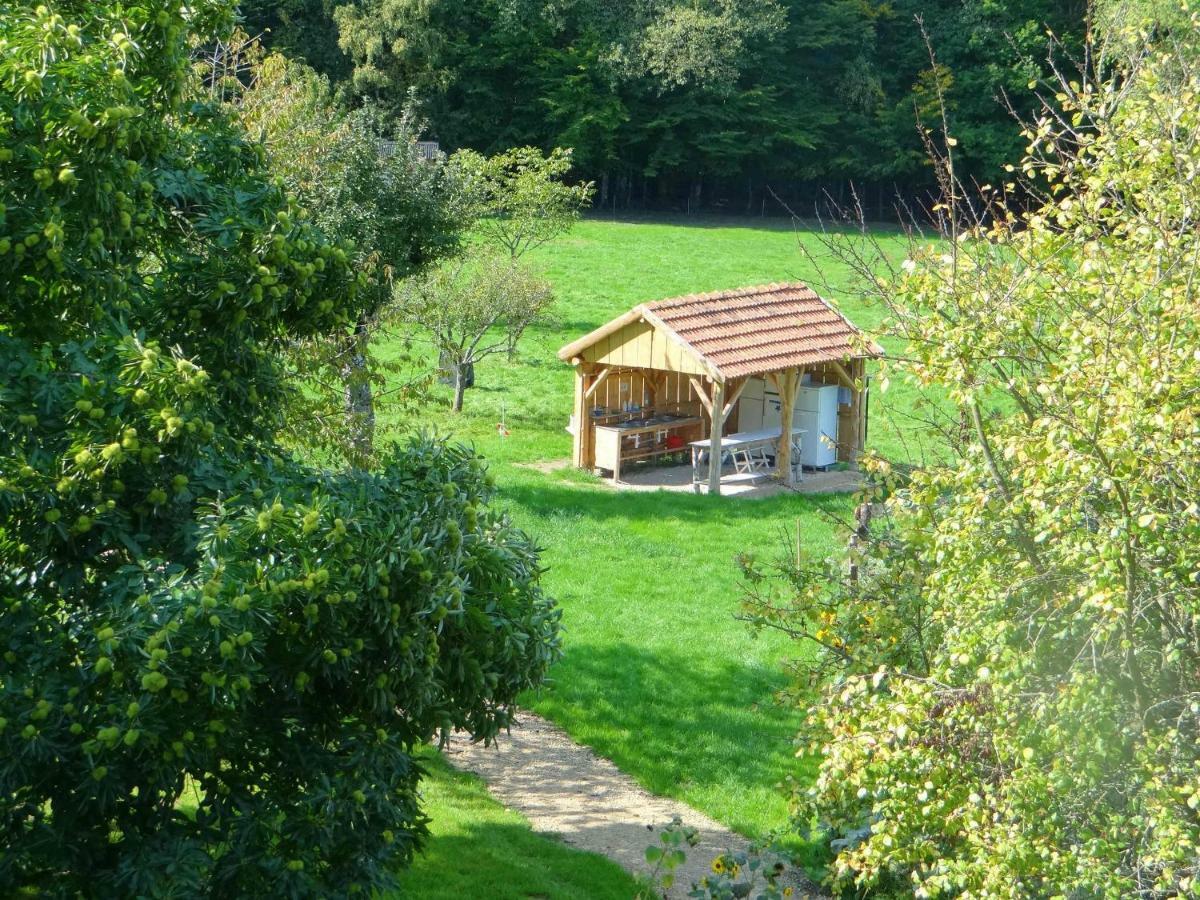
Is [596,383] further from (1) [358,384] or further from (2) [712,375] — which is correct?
(1) [358,384]

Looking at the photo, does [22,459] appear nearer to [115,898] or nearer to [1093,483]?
[115,898]

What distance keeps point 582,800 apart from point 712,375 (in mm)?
11289

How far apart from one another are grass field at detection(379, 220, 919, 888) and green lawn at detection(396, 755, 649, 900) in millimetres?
1479

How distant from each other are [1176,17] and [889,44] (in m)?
33.8

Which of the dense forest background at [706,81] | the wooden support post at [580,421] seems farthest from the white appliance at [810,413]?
the dense forest background at [706,81]

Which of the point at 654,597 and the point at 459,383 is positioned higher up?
the point at 459,383

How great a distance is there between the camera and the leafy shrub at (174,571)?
5363mm

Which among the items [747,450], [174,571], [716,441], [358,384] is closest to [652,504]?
[716,441]

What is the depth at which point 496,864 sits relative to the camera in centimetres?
1020

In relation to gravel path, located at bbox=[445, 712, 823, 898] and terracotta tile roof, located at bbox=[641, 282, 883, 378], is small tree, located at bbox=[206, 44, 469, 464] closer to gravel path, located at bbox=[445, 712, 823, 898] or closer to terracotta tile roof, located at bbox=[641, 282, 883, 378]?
gravel path, located at bbox=[445, 712, 823, 898]

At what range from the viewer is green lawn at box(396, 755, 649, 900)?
32.1 ft

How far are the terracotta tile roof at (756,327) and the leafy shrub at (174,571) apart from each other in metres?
15.8

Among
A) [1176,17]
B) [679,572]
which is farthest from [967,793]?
[1176,17]

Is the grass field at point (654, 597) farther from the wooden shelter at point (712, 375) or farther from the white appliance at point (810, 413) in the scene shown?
the white appliance at point (810, 413)
